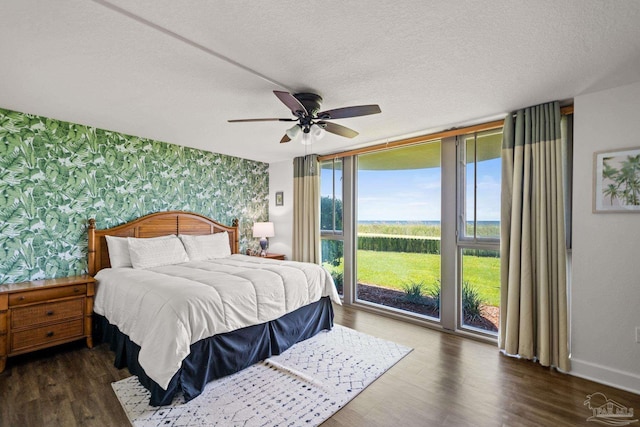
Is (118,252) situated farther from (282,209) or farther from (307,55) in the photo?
(307,55)

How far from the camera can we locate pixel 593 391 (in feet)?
7.63

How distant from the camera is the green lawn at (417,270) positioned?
11.2 ft

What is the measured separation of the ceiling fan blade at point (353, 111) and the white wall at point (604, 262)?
1.89 metres

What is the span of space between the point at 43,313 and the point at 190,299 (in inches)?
68.0

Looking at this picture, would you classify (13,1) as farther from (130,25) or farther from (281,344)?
(281,344)

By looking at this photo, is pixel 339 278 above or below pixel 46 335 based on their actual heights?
above

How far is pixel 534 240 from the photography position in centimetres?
281

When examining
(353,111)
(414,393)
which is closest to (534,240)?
(414,393)

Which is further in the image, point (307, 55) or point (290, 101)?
point (290, 101)

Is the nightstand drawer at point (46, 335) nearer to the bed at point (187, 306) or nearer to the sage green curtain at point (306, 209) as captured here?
the bed at point (187, 306)

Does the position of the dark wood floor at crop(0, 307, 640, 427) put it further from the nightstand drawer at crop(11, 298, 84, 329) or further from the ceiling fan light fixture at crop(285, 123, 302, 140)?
the ceiling fan light fixture at crop(285, 123, 302, 140)

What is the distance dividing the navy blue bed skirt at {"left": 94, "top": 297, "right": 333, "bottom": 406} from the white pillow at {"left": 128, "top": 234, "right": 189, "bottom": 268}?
693 millimetres

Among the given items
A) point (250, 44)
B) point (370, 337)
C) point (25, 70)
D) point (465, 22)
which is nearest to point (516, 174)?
point (465, 22)

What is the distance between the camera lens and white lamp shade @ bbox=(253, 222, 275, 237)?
5.15 metres
